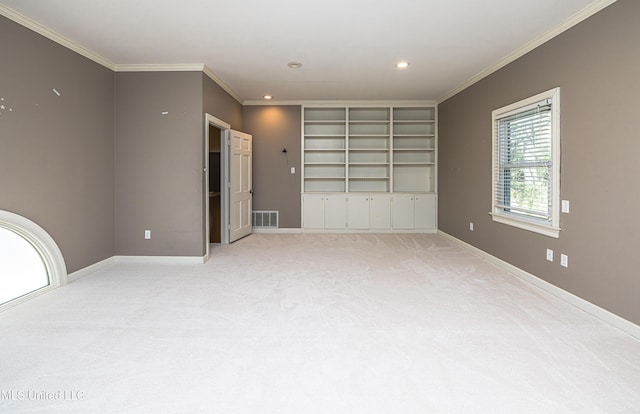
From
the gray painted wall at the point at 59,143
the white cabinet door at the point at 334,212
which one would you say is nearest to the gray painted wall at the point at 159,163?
the gray painted wall at the point at 59,143

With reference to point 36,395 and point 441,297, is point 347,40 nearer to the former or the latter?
point 441,297

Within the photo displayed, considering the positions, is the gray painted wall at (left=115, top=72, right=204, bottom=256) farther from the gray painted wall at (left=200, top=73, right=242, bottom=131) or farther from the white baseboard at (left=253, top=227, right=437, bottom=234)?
the white baseboard at (left=253, top=227, right=437, bottom=234)

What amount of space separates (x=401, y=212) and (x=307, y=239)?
2015 millimetres

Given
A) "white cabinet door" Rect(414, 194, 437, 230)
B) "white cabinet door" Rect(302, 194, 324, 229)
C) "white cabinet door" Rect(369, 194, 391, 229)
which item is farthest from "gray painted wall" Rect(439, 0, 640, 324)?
"white cabinet door" Rect(302, 194, 324, 229)

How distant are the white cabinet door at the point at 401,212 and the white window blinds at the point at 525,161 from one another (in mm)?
2543

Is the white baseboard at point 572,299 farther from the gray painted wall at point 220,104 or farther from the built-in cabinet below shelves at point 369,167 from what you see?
the gray painted wall at point 220,104

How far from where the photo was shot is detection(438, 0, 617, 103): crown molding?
294 cm

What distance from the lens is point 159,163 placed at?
469cm

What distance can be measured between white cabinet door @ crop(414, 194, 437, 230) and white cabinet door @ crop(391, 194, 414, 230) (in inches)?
4.6

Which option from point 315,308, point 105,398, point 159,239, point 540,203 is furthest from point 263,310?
point 540,203

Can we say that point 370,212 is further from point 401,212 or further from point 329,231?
point 329,231

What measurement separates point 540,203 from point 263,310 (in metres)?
3.03

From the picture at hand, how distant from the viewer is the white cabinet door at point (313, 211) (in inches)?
283

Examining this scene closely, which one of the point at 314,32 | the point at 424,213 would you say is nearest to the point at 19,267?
the point at 314,32
